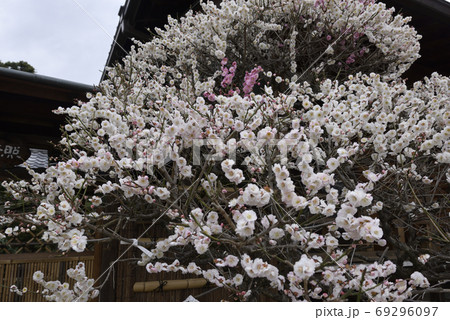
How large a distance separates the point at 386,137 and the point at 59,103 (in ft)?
11.0

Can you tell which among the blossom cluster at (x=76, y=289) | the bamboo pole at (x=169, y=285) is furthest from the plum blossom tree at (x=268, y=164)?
the bamboo pole at (x=169, y=285)

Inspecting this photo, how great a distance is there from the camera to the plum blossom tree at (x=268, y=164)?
191cm

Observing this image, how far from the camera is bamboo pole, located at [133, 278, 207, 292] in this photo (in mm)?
3615

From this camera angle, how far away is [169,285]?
12.3ft

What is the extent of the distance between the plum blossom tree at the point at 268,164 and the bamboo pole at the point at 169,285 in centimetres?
77

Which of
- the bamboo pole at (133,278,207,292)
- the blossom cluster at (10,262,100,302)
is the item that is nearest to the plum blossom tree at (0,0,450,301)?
the blossom cluster at (10,262,100,302)

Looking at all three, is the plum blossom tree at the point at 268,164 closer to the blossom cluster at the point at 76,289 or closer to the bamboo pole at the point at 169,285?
the blossom cluster at the point at 76,289

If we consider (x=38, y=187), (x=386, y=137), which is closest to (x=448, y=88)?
(x=386, y=137)

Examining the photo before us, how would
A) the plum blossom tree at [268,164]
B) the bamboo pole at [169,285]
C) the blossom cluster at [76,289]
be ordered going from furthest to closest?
the bamboo pole at [169,285], the blossom cluster at [76,289], the plum blossom tree at [268,164]

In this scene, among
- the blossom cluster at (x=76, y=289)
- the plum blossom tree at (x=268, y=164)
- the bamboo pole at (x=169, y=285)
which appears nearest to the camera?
the plum blossom tree at (x=268, y=164)

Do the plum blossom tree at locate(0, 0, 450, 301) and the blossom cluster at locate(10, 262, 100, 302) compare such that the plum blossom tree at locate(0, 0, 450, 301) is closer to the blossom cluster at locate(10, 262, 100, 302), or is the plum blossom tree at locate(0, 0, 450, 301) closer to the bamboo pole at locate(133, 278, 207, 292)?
the blossom cluster at locate(10, 262, 100, 302)

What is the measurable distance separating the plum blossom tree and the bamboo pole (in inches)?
30.3

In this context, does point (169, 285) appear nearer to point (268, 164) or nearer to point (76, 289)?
point (76, 289)

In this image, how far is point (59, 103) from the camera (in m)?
3.46
